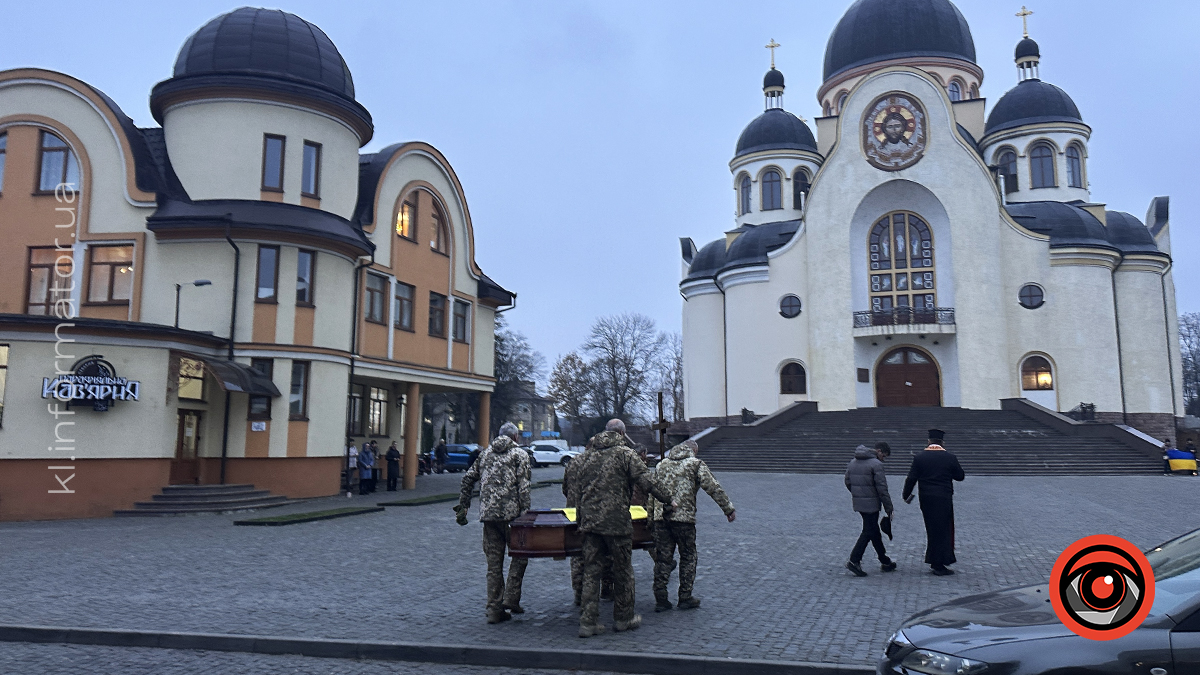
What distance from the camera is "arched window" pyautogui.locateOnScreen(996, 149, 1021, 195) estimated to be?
4412 centimetres

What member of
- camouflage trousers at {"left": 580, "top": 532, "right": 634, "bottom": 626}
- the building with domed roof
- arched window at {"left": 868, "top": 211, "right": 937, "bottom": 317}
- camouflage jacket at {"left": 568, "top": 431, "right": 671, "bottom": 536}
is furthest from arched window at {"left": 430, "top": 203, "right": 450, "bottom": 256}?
arched window at {"left": 868, "top": 211, "right": 937, "bottom": 317}

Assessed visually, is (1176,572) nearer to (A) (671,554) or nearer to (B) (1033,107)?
(A) (671,554)

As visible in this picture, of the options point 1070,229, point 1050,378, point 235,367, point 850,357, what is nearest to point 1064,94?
point 1070,229

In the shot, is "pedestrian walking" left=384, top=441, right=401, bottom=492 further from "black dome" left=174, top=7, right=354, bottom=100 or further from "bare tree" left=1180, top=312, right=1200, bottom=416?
"bare tree" left=1180, top=312, right=1200, bottom=416

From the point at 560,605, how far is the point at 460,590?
1.35 meters

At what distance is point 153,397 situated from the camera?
61.2 ft

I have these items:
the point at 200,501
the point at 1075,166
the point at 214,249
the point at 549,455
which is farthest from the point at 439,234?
the point at 1075,166

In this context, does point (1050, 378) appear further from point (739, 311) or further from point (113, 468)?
point (113, 468)

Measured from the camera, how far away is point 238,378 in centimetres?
1956

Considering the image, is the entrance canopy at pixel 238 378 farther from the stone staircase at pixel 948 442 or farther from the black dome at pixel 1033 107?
the black dome at pixel 1033 107

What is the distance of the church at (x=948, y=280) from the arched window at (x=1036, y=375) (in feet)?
0.18

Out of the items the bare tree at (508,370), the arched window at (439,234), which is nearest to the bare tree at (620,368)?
the bare tree at (508,370)

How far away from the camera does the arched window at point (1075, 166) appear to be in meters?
43.4

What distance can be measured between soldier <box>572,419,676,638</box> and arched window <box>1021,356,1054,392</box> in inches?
1421
